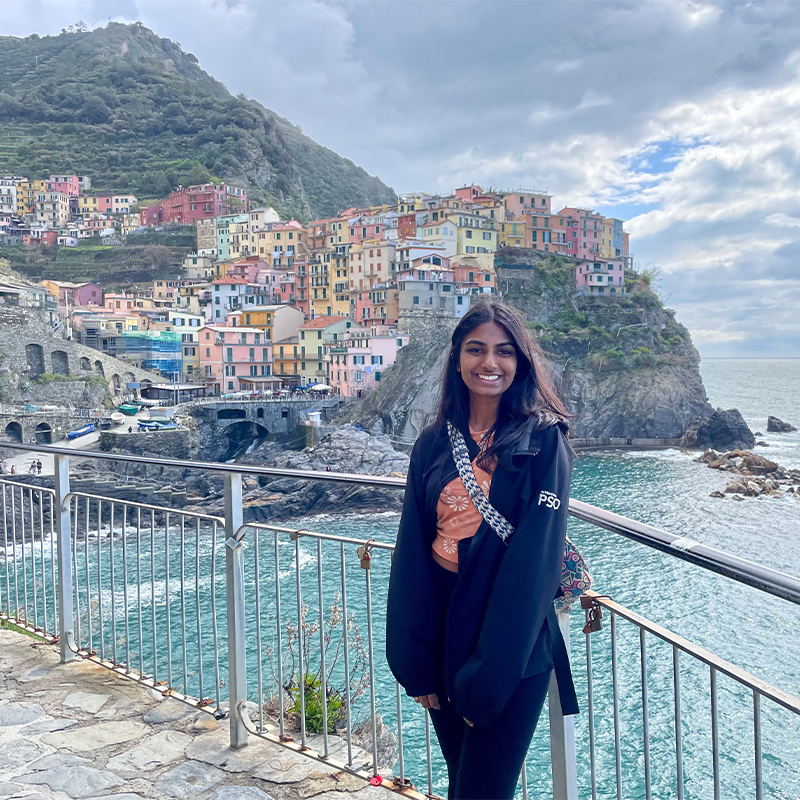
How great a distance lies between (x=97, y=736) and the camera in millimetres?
2475

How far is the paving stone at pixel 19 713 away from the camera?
2.59 metres

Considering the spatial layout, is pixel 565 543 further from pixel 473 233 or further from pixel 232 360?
pixel 473 233

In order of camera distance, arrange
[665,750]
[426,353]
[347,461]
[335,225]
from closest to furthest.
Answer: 1. [665,750]
2. [347,461]
3. [426,353]
4. [335,225]

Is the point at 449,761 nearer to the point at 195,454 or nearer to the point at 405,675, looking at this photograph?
the point at 405,675

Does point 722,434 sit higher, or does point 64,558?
point 64,558

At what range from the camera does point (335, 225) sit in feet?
167

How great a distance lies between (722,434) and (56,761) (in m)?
38.9

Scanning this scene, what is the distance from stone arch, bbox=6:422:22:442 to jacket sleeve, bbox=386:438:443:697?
29.6m

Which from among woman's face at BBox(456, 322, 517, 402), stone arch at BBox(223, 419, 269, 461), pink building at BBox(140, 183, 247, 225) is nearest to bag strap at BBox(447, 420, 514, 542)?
woman's face at BBox(456, 322, 517, 402)

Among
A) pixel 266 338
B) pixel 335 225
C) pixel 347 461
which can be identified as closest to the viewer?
pixel 347 461

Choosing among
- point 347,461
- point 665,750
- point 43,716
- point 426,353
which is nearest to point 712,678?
point 43,716

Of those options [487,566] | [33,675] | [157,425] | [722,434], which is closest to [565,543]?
[487,566]

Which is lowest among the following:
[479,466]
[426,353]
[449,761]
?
[449,761]

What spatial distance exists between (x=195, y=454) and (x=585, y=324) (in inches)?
1006
